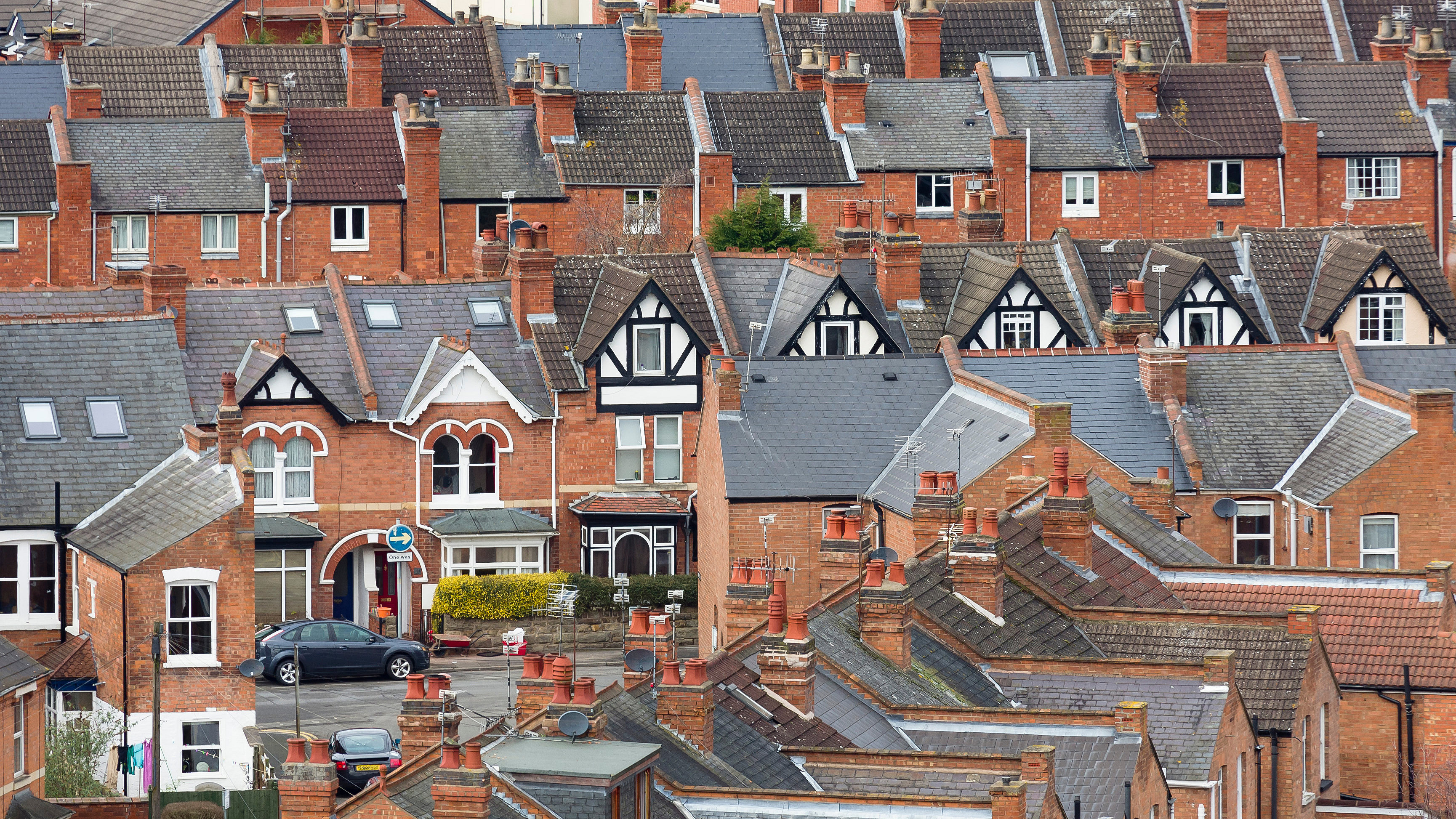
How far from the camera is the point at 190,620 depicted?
191 feet

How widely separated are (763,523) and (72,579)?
44.6 ft

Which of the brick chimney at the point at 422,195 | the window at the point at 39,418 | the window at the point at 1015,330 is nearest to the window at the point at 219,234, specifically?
the brick chimney at the point at 422,195

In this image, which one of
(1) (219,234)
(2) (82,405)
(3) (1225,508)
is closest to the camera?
(2) (82,405)

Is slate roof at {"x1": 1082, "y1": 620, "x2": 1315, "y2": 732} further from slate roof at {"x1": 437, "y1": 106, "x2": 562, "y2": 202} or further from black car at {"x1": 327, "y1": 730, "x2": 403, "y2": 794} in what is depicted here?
slate roof at {"x1": 437, "y1": 106, "x2": 562, "y2": 202}

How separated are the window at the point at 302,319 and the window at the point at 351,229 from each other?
14.4 m

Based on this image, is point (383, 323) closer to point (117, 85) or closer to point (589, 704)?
point (117, 85)

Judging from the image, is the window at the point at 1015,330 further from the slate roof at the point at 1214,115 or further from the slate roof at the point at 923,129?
the slate roof at the point at 1214,115

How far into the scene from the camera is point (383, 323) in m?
73.2

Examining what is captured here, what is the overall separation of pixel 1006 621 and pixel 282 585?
24.2 m

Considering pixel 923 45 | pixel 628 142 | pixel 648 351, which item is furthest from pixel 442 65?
pixel 648 351

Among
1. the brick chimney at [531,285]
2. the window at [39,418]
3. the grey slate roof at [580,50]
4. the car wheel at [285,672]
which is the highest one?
the grey slate roof at [580,50]

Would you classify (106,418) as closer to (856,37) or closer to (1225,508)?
(1225,508)

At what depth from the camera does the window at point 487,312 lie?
73.9 metres

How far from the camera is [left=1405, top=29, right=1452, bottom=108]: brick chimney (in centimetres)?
9369
